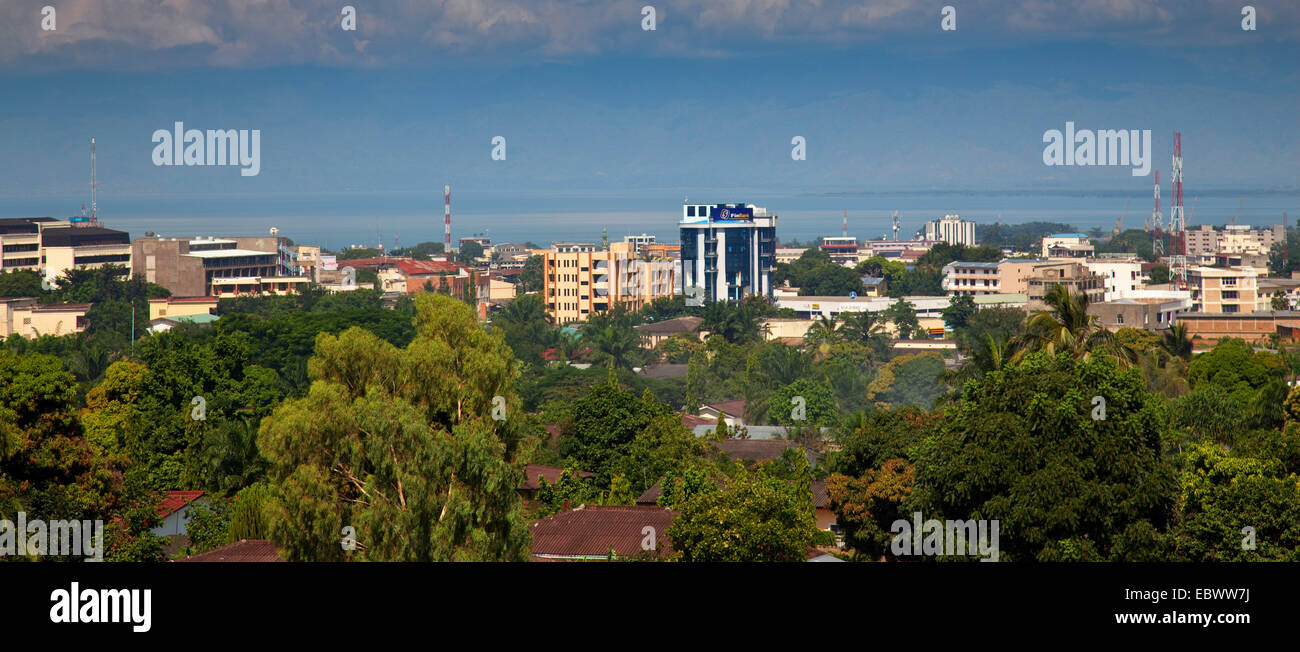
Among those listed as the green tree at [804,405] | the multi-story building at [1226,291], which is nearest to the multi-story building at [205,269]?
the green tree at [804,405]

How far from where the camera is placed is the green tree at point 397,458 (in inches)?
583

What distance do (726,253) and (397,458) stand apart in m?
88.3

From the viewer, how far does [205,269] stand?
3425 inches

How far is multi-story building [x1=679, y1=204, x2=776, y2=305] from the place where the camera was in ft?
337

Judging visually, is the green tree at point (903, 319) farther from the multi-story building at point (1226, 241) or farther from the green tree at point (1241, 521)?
the multi-story building at point (1226, 241)

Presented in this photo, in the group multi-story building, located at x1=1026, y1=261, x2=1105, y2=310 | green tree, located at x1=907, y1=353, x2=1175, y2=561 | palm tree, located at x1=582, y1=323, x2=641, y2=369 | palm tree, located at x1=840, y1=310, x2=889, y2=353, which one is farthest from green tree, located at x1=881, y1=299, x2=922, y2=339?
green tree, located at x1=907, y1=353, x2=1175, y2=561

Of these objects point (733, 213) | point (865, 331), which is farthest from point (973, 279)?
point (865, 331)

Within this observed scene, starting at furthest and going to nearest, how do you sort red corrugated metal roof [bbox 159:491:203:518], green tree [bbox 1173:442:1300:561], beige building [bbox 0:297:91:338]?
beige building [bbox 0:297:91:338] < red corrugated metal roof [bbox 159:491:203:518] < green tree [bbox 1173:442:1300:561]

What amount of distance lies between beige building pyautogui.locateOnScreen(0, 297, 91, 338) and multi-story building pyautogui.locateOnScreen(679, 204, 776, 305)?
47.1m

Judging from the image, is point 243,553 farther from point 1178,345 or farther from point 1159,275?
point 1159,275

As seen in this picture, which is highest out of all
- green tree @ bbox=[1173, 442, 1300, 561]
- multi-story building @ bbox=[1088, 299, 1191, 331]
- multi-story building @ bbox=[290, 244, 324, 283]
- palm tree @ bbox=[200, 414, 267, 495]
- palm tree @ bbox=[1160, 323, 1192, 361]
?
multi-story building @ bbox=[290, 244, 324, 283]

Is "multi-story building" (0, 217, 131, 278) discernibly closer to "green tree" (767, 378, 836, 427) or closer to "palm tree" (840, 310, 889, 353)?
"palm tree" (840, 310, 889, 353)
